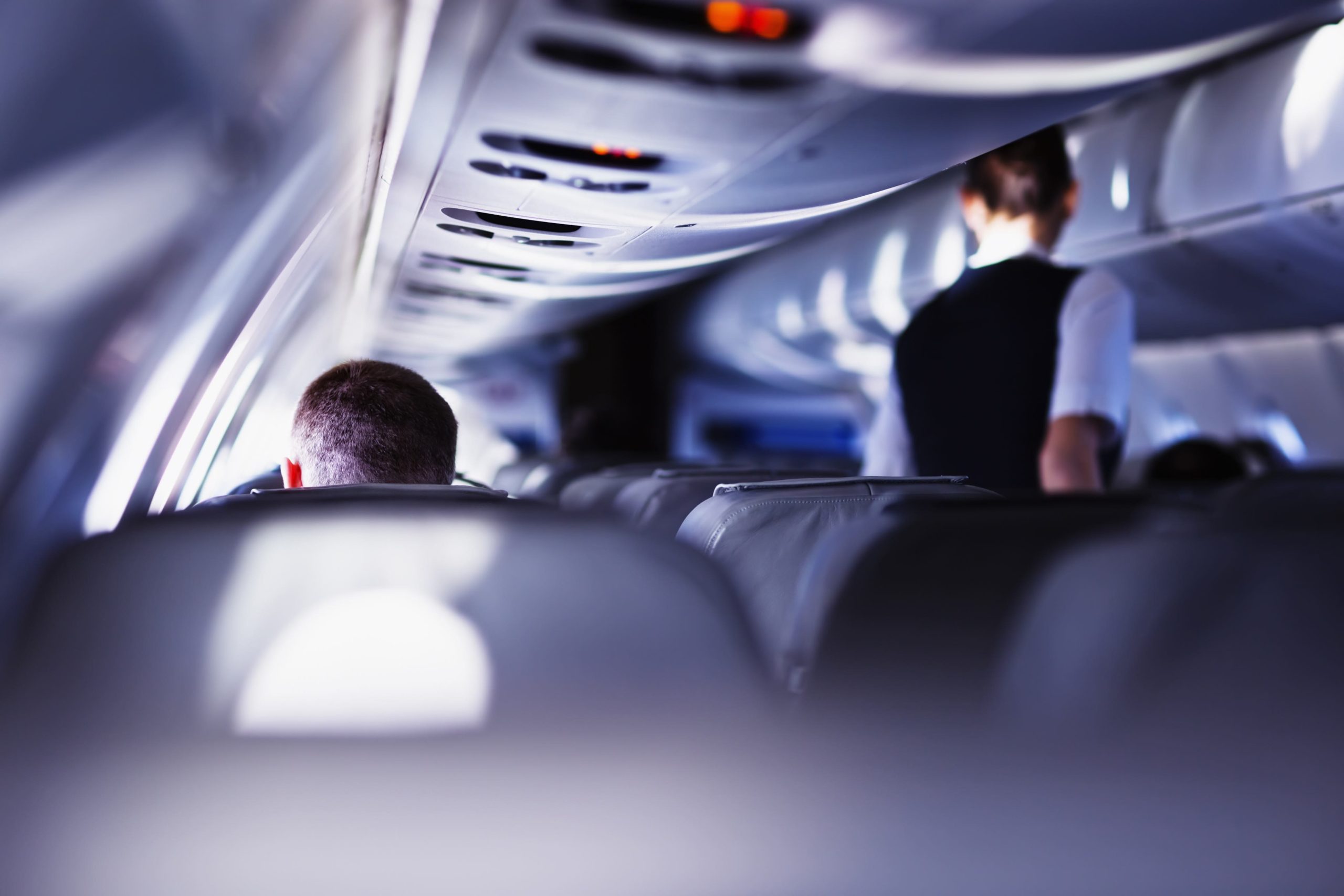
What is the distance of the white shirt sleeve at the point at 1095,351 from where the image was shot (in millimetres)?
2414

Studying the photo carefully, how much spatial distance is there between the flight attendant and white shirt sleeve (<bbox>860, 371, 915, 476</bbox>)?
0.01 m

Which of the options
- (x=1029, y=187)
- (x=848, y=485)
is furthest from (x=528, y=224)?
(x=1029, y=187)

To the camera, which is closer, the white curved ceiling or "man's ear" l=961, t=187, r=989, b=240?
the white curved ceiling

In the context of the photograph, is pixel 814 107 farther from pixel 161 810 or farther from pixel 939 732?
pixel 161 810

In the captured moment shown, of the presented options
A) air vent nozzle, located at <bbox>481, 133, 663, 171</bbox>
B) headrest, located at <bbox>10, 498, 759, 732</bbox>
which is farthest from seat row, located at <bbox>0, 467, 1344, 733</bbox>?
air vent nozzle, located at <bbox>481, 133, 663, 171</bbox>

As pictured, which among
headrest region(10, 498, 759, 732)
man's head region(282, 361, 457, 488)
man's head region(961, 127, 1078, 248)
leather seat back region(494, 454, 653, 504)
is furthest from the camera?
leather seat back region(494, 454, 653, 504)

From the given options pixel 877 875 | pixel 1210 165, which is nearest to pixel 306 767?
pixel 877 875

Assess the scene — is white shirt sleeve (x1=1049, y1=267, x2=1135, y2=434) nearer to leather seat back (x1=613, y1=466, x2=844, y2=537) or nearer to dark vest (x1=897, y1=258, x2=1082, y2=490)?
dark vest (x1=897, y1=258, x2=1082, y2=490)

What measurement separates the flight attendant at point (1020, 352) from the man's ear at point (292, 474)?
1.43 m

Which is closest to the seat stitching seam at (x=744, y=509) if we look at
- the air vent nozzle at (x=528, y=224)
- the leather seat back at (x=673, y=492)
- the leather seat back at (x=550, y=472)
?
the leather seat back at (x=673, y=492)

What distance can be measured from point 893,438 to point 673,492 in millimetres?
640

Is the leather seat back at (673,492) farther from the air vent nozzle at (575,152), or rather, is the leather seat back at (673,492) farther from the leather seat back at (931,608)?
the leather seat back at (931,608)

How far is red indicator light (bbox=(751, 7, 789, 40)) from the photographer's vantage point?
1377 mm

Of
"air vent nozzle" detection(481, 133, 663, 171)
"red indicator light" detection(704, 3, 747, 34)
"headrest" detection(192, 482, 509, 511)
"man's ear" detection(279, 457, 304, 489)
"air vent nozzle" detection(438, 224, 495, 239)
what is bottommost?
"headrest" detection(192, 482, 509, 511)
